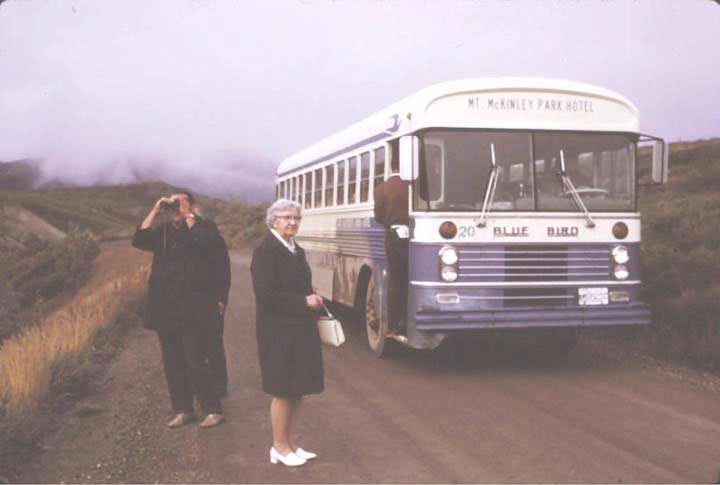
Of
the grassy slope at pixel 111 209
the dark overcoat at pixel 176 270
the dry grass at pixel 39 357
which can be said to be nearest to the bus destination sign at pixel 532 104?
the dark overcoat at pixel 176 270

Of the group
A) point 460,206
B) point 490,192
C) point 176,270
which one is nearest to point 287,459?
point 176,270

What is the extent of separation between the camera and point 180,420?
664cm

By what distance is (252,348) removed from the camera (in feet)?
→ 36.1

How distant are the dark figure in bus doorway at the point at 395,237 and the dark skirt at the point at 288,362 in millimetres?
3474

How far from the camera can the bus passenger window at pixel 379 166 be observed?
32.5ft

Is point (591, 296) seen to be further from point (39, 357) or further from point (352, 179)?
point (39, 357)

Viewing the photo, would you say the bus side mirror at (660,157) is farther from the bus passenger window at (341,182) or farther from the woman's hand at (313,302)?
the woman's hand at (313,302)

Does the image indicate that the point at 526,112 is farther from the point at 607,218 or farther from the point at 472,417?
the point at 472,417

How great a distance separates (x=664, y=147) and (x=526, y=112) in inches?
65.5

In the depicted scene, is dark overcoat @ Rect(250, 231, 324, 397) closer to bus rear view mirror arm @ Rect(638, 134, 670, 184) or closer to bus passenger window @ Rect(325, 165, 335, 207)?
bus rear view mirror arm @ Rect(638, 134, 670, 184)

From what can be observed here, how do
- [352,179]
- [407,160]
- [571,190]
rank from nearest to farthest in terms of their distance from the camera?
[407,160] → [571,190] → [352,179]

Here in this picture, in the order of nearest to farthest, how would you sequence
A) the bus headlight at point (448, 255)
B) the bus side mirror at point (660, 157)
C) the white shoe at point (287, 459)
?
1. the white shoe at point (287, 459)
2. the bus headlight at point (448, 255)
3. the bus side mirror at point (660, 157)

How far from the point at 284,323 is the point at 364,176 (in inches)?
217

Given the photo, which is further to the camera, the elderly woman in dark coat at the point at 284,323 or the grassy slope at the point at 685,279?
the grassy slope at the point at 685,279
